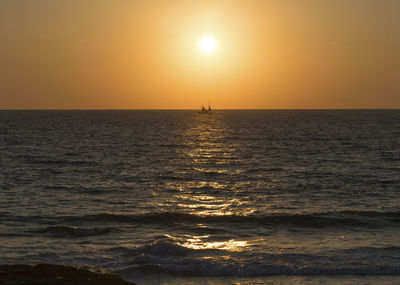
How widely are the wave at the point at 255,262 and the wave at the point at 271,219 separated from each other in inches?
211

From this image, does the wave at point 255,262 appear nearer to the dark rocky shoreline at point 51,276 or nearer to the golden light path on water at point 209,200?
the golden light path on water at point 209,200

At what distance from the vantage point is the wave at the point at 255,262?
17.7 meters

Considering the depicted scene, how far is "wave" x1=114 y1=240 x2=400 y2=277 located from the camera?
1772cm

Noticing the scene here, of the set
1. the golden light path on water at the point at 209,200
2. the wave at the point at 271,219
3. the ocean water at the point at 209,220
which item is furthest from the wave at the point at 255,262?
the wave at the point at 271,219

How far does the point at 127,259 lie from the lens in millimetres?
19016

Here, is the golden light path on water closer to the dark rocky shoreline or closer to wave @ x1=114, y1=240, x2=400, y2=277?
wave @ x1=114, y1=240, x2=400, y2=277

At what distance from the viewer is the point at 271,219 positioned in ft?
86.8

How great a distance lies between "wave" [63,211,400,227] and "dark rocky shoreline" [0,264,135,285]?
30.6 ft

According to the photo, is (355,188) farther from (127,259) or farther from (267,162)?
(127,259)

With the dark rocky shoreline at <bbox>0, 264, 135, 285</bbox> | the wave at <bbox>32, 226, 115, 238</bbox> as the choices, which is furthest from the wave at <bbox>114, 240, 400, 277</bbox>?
the wave at <bbox>32, 226, 115, 238</bbox>

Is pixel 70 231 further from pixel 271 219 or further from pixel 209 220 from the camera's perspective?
pixel 271 219

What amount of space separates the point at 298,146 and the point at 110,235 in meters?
56.3

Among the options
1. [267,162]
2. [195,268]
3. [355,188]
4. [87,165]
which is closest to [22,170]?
[87,165]

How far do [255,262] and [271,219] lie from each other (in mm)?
7978
